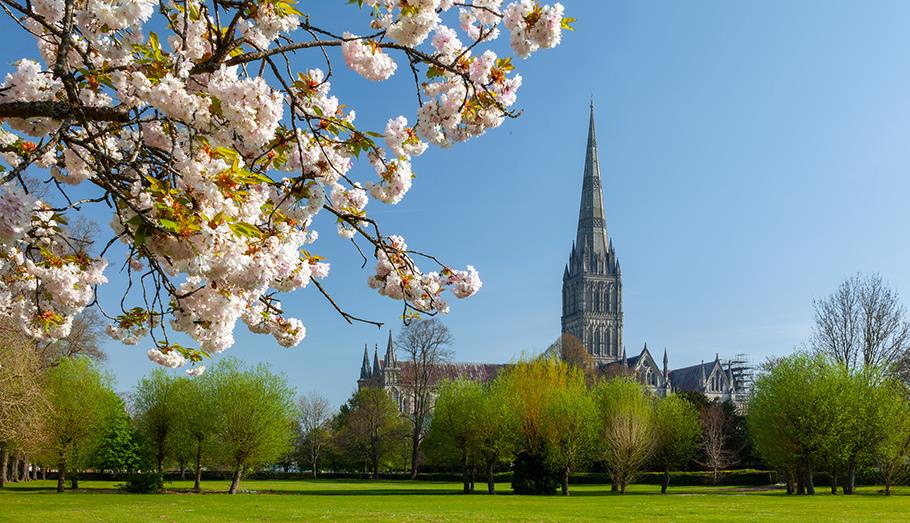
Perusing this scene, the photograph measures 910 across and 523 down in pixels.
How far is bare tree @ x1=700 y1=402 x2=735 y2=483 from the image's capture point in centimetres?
5091

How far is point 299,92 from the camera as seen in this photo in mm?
5340

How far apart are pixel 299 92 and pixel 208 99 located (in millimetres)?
1106

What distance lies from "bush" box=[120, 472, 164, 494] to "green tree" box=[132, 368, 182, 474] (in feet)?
27.7

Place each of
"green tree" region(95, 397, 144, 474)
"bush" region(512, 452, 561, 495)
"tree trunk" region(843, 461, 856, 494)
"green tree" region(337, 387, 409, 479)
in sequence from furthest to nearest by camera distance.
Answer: "green tree" region(337, 387, 409, 479), "green tree" region(95, 397, 144, 474), "bush" region(512, 452, 561, 495), "tree trunk" region(843, 461, 856, 494)

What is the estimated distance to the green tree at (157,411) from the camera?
46125 millimetres

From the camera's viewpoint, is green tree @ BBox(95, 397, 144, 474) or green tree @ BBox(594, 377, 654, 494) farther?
green tree @ BBox(95, 397, 144, 474)

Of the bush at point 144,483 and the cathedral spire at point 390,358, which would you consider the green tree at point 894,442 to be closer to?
the bush at point 144,483

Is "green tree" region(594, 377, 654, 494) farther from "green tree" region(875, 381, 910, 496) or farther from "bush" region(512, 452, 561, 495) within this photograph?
"green tree" region(875, 381, 910, 496)

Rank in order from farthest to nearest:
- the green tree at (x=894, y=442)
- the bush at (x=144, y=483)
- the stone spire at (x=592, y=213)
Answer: the stone spire at (x=592, y=213)
the bush at (x=144, y=483)
the green tree at (x=894, y=442)

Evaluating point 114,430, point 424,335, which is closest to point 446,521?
point 114,430

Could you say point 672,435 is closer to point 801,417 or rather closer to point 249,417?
point 801,417

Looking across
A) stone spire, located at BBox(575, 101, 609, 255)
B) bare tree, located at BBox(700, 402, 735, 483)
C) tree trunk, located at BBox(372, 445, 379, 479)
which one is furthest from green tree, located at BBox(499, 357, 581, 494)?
stone spire, located at BBox(575, 101, 609, 255)

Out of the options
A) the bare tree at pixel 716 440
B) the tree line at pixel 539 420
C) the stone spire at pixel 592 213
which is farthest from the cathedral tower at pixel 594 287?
the tree line at pixel 539 420

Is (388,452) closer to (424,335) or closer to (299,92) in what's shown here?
(424,335)
